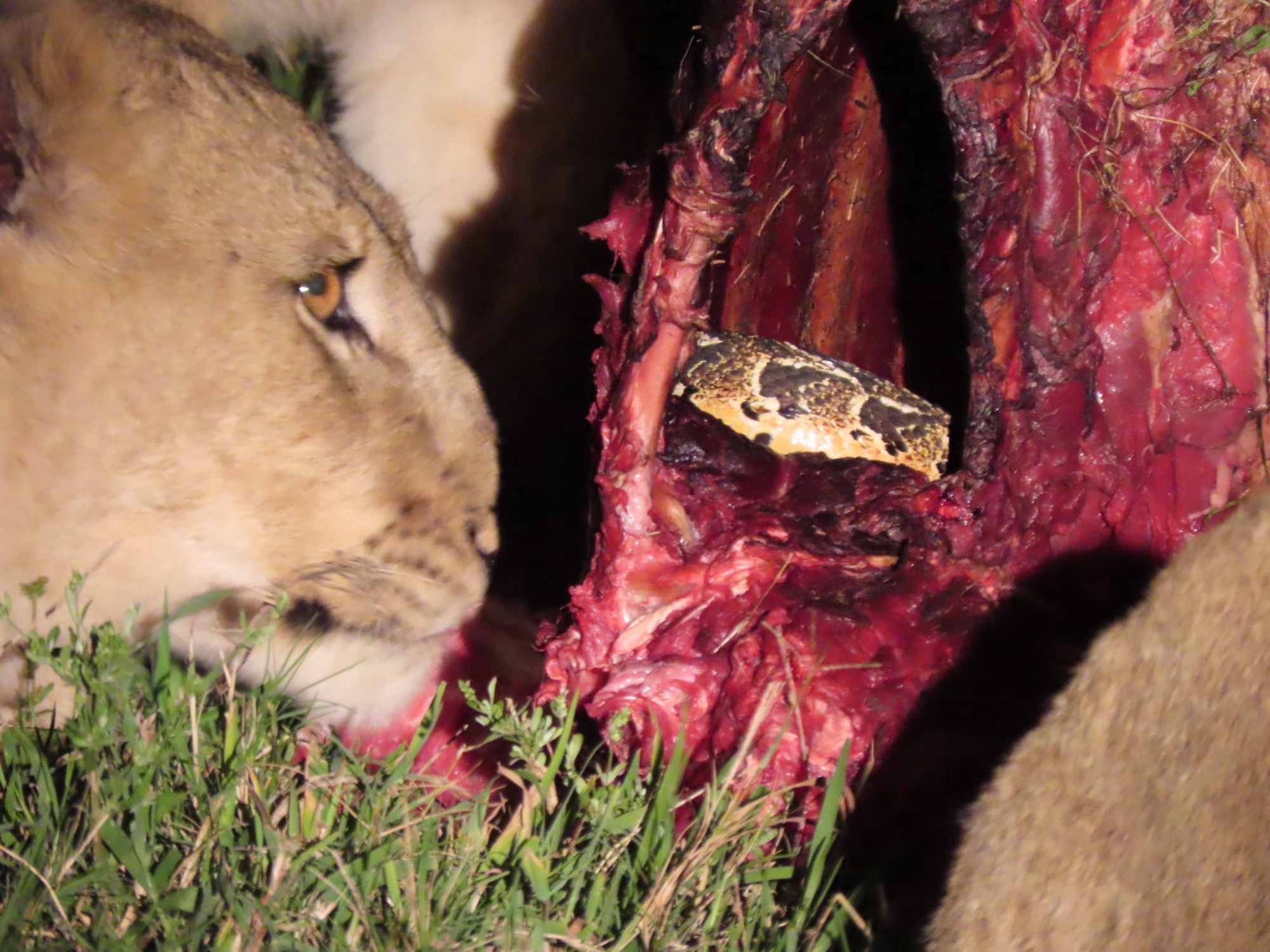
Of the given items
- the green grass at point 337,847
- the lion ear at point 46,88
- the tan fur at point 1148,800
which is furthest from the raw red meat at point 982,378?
the lion ear at point 46,88

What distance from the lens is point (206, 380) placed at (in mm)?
1586

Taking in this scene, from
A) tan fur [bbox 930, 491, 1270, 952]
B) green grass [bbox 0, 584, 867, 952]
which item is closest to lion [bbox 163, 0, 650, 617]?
green grass [bbox 0, 584, 867, 952]

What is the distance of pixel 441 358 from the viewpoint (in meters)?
1.94

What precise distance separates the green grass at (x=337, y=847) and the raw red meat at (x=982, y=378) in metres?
0.13

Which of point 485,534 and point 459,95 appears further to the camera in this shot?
point 459,95

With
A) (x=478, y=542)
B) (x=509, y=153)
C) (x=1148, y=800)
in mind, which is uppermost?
(x=509, y=153)

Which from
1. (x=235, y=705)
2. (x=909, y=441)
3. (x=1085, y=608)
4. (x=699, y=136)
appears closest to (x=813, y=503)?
(x=909, y=441)

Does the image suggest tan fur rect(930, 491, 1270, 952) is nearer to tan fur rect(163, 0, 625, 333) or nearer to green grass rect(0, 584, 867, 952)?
green grass rect(0, 584, 867, 952)

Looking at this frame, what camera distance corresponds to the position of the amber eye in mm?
1699

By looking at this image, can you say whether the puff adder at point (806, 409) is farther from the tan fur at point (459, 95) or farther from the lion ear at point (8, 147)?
the lion ear at point (8, 147)

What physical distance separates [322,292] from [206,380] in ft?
0.81

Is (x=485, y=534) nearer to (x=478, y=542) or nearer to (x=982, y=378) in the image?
(x=478, y=542)

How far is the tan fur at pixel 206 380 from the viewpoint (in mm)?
1517

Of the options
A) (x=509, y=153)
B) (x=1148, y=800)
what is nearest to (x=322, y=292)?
(x=509, y=153)
